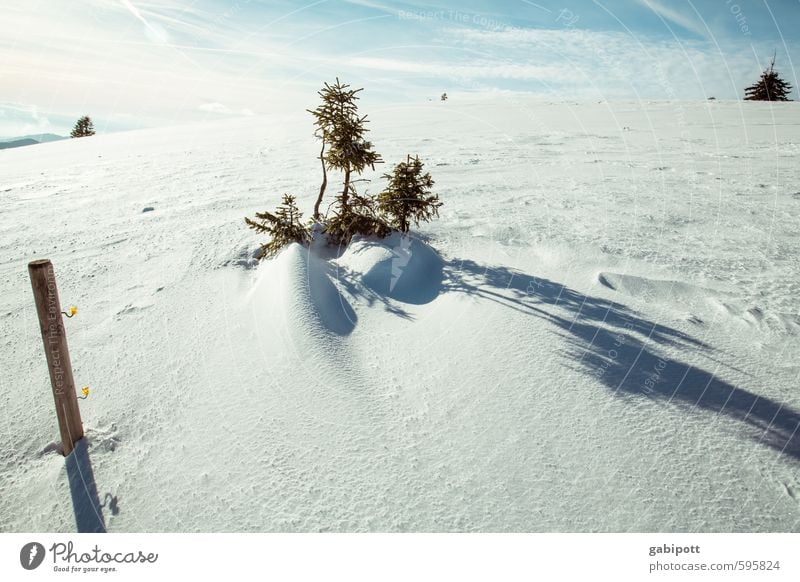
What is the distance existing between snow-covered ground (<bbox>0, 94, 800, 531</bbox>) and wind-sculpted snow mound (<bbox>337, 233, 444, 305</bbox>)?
0.16ft

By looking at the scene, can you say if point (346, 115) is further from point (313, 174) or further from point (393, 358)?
point (313, 174)

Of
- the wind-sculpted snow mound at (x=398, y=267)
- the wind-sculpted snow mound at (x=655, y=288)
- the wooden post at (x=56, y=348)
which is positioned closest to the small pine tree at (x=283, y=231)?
the wind-sculpted snow mound at (x=398, y=267)

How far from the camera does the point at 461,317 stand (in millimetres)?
6176

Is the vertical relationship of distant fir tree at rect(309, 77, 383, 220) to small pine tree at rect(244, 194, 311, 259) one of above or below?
above

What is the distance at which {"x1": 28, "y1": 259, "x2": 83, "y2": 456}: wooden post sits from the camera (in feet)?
12.7

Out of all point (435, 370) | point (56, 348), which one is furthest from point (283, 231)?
point (56, 348)

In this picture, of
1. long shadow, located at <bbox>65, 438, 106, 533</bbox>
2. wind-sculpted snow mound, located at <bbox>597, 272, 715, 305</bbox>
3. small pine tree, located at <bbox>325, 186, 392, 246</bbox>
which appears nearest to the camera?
long shadow, located at <bbox>65, 438, 106, 533</bbox>

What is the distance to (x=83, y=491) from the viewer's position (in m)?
4.07

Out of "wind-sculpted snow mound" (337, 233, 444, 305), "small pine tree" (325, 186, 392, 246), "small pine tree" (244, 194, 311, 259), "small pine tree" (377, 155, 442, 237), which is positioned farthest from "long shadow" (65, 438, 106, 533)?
"small pine tree" (377, 155, 442, 237)

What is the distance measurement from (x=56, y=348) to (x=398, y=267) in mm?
4655

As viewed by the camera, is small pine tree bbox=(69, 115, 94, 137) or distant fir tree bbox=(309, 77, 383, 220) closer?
distant fir tree bbox=(309, 77, 383, 220)

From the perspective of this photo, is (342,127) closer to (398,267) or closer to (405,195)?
(405,195)

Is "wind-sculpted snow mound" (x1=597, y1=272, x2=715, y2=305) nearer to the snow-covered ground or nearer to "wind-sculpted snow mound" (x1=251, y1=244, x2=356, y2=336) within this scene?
the snow-covered ground

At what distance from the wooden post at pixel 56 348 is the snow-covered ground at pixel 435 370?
29cm
